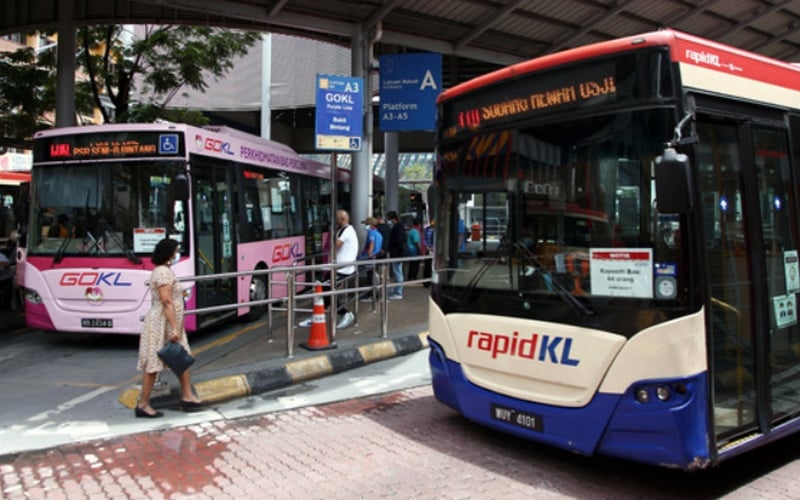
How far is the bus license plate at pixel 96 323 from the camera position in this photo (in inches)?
333

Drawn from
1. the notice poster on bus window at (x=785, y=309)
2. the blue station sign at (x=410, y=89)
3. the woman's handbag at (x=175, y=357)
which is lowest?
the woman's handbag at (x=175, y=357)

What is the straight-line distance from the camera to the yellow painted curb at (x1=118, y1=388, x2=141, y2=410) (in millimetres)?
6348

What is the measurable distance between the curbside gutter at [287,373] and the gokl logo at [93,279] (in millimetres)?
2225

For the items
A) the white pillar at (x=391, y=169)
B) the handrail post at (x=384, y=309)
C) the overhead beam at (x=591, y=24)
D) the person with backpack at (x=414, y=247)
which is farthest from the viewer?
the white pillar at (x=391, y=169)

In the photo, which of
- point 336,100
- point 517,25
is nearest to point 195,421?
point 336,100

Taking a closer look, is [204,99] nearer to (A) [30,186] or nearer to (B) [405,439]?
(A) [30,186]

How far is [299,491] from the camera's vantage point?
438cm

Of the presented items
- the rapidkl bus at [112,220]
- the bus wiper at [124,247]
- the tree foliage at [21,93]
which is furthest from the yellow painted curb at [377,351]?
the tree foliage at [21,93]

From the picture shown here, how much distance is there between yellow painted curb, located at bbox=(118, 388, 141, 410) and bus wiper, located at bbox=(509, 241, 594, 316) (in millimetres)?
4141

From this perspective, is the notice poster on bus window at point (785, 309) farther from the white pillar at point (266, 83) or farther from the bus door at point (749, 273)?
the white pillar at point (266, 83)

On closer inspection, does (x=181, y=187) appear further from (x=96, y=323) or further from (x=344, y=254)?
(x=344, y=254)

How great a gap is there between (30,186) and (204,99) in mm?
22925

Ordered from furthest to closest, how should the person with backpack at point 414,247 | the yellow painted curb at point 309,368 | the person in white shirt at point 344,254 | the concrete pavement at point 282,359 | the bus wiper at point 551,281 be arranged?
1. the person with backpack at point 414,247
2. the person in white shirt at point 344,254
3. the yellow painted curb at point 309,368
4. the concrete pavement at point 282,359
5. the bus wiper at point 551,281

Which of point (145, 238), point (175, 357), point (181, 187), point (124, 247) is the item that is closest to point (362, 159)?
point (181, 187)
